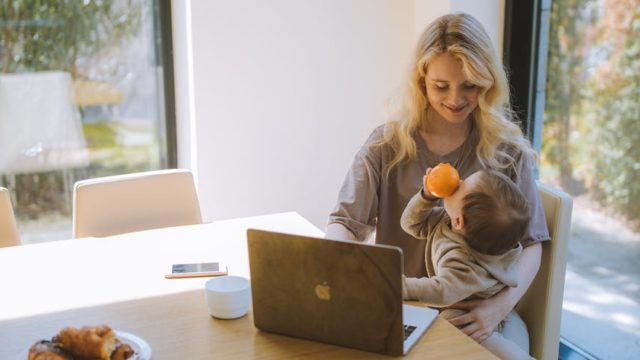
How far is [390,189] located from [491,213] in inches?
20.6

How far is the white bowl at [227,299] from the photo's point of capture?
61.5 inches

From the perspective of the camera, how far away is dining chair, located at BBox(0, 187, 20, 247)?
7.42 feet

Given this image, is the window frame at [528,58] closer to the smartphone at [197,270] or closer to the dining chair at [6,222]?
the smartphone at [197,270]

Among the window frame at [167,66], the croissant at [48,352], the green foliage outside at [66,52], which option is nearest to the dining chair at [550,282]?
the croissant at [48,352]

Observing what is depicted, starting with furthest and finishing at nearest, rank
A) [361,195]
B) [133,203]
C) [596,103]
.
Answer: [596,103] → [133,203] → [361,195]

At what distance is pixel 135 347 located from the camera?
1.39 m

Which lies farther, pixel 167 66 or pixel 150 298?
pixel 167 66

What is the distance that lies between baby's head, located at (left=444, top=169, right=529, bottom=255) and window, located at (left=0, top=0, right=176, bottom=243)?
2.07 m

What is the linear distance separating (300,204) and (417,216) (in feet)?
5.34

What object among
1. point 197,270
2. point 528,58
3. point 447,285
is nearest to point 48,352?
point 197,270

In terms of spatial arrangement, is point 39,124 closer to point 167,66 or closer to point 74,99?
point 74,99

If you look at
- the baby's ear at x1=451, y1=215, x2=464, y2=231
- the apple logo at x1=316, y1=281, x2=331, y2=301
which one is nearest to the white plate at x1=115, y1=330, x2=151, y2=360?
the apple logo at x1=316, y1=281, x2=331, y2=301

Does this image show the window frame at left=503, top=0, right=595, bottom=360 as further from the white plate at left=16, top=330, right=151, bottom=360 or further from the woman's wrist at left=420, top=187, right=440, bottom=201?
the white plate at left=16, top=330, right=151, bottom=360

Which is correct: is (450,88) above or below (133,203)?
above
